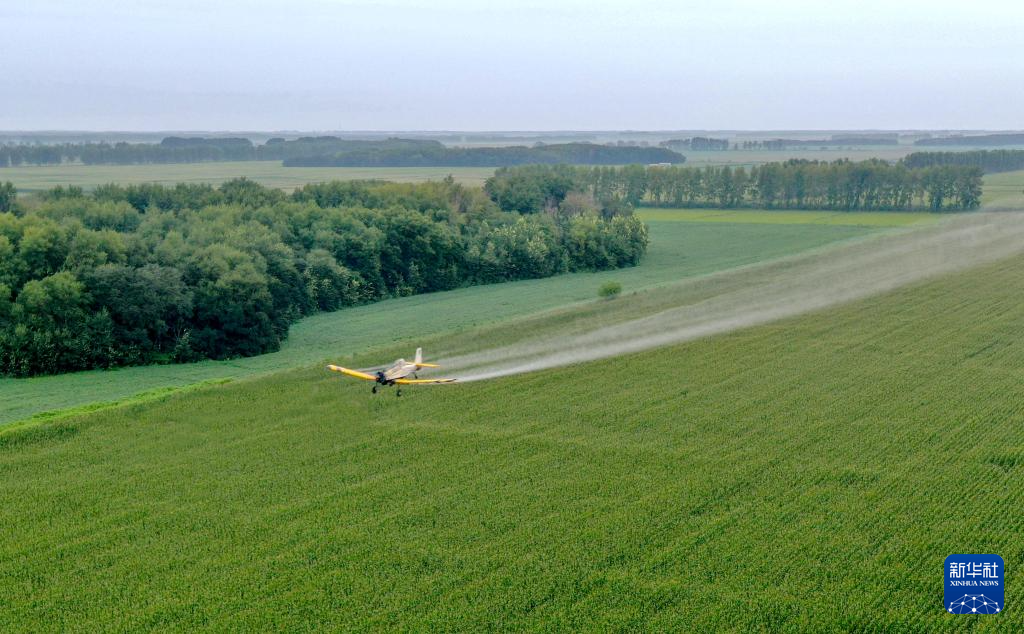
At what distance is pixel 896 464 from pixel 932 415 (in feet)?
24.1

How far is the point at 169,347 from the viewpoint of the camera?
208 ft

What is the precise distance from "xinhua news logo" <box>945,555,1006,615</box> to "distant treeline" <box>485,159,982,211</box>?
315ft

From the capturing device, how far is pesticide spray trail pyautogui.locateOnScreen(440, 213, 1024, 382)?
2167 inches

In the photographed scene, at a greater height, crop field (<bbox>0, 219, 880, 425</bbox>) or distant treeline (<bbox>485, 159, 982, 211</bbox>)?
distant treeline (<bbox>485, 159, 982, 211</bbox>)

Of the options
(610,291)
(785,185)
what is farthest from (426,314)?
(785,185)

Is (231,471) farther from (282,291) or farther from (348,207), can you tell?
(348,207)

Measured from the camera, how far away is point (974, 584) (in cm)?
2734

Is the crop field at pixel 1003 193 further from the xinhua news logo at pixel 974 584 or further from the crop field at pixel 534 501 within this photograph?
the xinhua news logo at pixel 974 584

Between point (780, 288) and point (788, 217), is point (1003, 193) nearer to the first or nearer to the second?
point (788, 217)

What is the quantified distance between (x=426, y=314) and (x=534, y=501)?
43041 mm

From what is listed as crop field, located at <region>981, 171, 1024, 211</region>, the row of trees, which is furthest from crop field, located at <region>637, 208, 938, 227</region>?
the row of trees

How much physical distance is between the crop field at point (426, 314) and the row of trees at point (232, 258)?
2.14m

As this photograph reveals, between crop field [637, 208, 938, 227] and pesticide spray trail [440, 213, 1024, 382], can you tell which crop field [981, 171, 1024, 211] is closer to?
crop field [637, 208, 938, 227]

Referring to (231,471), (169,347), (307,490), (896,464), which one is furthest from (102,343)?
(896,464)
